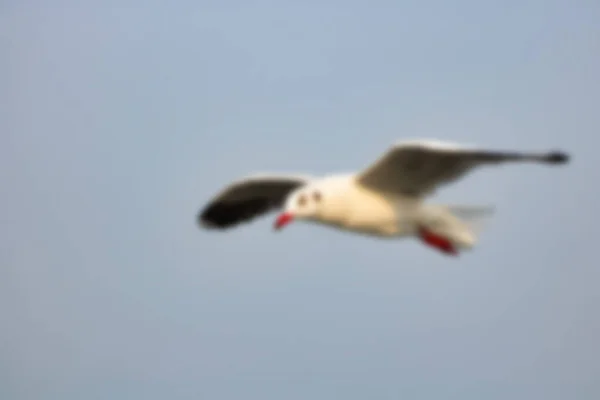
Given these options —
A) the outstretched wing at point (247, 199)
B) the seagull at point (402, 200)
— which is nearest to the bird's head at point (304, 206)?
the seagull at point (402, 200)

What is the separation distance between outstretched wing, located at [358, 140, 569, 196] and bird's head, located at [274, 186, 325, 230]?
1.33 ft

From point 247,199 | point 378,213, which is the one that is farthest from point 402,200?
point 247,199

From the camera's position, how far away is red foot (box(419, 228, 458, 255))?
15780mm

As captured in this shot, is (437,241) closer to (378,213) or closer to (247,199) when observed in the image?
(378,213)

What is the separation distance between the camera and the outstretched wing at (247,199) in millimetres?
17531

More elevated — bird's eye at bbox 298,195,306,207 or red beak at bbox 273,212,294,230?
bird's eye at bbox 298,195,306,207

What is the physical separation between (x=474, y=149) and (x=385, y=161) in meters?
0.82

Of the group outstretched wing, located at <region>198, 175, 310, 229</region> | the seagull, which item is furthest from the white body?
outstretched wing, located at <region>198, 175, 310, 229</region>

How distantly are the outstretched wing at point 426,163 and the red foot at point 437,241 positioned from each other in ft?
1.12

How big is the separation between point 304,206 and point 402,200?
85 centimetres

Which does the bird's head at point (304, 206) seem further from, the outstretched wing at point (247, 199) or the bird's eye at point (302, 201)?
the outstretched wing at point (247, 199)

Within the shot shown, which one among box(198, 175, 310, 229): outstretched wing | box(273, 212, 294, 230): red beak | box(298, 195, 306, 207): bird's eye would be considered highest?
box(198, 175, 310, 229): outstretched wing

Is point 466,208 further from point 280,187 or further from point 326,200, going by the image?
point 280,187

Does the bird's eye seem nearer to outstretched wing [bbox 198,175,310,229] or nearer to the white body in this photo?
the white body
